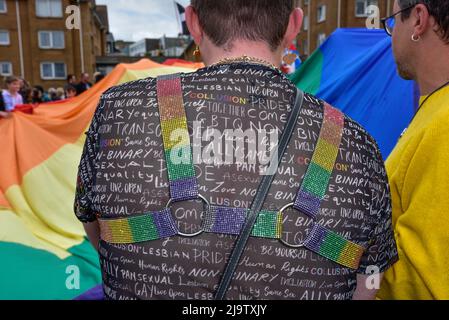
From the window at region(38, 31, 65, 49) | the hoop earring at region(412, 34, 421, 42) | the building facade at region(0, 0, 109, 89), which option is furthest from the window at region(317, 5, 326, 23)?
the hoop earring at region(412, 34, 421, 42)

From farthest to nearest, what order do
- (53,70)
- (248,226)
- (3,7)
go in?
(53,70), (3,7), (248,226)

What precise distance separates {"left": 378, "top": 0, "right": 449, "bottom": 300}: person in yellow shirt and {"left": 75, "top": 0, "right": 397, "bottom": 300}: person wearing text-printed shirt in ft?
1.06

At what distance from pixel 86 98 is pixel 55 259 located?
8.25 ft

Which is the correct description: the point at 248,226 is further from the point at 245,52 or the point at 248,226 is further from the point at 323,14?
the point at 323,14

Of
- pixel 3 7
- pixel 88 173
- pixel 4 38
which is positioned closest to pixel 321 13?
pixel 3 7

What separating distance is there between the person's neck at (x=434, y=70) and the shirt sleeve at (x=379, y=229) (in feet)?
2.25

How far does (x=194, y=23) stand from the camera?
1111 millimetres

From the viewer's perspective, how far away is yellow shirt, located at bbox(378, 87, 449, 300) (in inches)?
50.7

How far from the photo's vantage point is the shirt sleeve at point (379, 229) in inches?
41.8

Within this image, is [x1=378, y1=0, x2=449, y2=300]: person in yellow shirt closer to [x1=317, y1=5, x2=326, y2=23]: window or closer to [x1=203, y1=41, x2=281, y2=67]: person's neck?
[x1=203, y1=41, x2=281, y2=67]: person's neck

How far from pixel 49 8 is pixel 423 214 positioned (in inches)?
1184

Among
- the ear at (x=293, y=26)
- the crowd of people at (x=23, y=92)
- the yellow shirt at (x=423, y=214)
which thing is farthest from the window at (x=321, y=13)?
the ear at (x=293, y=26)
